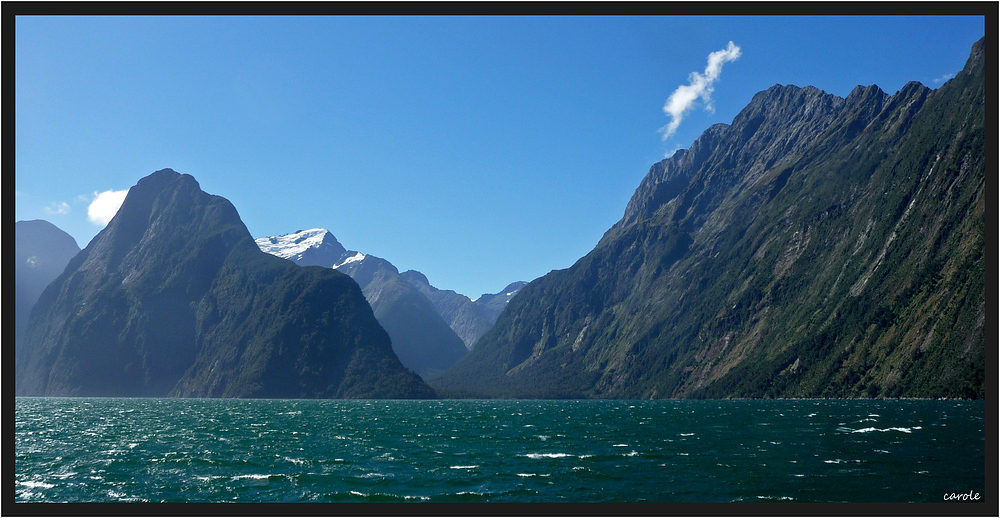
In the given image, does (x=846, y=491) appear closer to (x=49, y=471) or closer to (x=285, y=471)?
(x=285, y=471)

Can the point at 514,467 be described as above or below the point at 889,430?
above

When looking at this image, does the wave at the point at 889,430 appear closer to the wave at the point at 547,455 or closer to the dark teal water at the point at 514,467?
the dark teal water at the point at 514,467

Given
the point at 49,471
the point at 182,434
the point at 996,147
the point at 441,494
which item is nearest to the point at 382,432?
the point at 182,434

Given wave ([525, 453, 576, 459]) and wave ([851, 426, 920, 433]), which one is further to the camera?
wave ([851, 426, 920, 433])

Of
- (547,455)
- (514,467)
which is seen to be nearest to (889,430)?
(547,455)

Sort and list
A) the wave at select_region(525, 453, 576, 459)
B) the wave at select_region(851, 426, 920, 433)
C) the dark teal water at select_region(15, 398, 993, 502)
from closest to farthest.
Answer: the dark teal water at select_region(15, 398, 993, 502) → the wave at select_region(525, 453, 576, 459) → the wave at select_region(851, 426, 920, 433)

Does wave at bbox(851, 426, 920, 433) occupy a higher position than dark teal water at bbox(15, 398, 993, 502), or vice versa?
dark teal water at bbox(15, 398, 993, 502)

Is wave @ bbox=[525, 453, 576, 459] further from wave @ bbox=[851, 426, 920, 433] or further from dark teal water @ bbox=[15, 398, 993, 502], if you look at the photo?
wave @ bbox=[851, 426, 920, 433]

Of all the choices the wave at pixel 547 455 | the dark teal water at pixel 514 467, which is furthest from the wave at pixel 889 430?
the wave at pixel 547 455

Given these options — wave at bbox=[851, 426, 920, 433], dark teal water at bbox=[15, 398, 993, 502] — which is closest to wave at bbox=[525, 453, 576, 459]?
dark teal water at bbox=[15, 398, 993, 502]

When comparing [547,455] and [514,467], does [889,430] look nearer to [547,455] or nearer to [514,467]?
[547,455]

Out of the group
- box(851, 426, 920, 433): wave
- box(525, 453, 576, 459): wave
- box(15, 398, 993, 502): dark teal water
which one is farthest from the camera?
box(851, 426, 920, 433): wave
